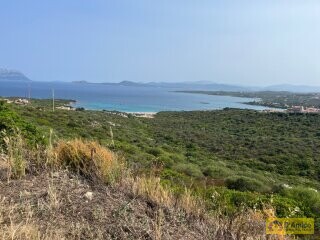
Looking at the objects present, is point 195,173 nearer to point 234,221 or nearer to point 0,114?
point 0,114

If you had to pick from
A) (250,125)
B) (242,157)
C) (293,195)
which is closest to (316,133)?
(250,125)

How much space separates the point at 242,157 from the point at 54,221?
29.3 m

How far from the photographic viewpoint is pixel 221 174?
15.5m

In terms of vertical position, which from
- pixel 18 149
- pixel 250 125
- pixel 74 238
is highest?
pixel 18 149

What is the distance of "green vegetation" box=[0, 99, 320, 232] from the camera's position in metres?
7.64
